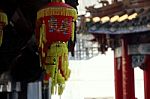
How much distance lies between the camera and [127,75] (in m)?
7.87

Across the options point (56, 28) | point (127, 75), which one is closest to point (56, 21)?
point (56, 28)

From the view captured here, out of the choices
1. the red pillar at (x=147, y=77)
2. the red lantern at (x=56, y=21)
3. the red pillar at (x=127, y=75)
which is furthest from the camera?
the red pillar at (x=147, y=77)

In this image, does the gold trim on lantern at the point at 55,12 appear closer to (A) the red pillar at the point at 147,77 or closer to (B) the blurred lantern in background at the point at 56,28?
(B) the blurred lantern in background at the point at 56,28

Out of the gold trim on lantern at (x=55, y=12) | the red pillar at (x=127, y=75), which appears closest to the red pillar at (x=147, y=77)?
the red pillar at (x=127, y=75)

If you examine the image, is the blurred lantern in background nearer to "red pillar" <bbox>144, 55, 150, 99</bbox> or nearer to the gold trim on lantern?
the gold trim on lantern

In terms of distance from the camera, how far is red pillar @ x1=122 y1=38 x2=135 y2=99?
7756 mm

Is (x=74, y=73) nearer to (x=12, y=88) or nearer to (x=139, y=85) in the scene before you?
(x=139, y=85)

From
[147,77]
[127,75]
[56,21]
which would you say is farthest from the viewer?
[147,77]

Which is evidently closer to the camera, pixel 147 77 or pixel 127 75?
pixel 127 75

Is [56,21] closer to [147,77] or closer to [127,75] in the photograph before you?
[127,75]

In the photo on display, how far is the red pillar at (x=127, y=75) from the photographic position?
7756 millimetres

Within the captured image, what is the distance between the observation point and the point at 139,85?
18297 mm

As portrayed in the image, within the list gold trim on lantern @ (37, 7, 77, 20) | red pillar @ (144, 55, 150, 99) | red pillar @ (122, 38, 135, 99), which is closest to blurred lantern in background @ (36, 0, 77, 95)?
gold trim on lantern @ (37, 7, 77, 20)

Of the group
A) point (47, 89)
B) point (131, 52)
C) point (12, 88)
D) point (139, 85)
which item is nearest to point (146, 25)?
point (131, 52)
